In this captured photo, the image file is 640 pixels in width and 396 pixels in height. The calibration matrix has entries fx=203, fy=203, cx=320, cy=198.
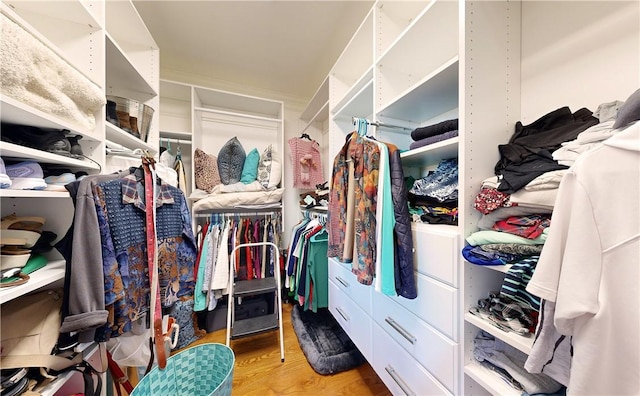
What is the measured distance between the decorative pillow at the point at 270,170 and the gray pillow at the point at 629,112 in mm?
2052

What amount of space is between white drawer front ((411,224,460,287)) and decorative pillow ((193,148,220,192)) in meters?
1.90

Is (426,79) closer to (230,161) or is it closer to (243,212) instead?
(230,161)

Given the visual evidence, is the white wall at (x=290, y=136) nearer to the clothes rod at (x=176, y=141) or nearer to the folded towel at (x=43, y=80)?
the clothes rod at (x=176, y=141)

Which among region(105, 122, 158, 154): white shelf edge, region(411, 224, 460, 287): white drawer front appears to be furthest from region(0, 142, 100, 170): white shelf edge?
region(411, 224, 460, 287): white drawer front

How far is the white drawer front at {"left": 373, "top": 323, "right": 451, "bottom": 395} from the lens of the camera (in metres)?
0.86

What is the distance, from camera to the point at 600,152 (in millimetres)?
477

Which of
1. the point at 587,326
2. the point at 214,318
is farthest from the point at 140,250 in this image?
the point at 587,326

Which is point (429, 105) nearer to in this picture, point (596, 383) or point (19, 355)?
point (596, 383)

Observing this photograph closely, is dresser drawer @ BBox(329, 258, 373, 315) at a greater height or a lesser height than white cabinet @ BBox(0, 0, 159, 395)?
lesser

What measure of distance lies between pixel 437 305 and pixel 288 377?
1.22m

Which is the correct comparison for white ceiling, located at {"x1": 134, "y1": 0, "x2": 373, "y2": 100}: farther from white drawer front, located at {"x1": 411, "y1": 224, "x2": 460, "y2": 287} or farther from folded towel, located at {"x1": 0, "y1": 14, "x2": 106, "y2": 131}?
white drawer front, located at {"x1": 411, "y1": 224, "x2": 460, "y2": 287}

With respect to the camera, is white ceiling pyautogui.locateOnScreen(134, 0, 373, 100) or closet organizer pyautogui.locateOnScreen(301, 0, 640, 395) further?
white ceiling pyautogui.locateOnScreen(134, 0, 373, 100)

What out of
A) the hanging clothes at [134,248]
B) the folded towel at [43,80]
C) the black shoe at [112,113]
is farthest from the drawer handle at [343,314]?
the black shoe at [112,113]

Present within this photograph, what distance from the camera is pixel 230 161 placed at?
6.90ft
